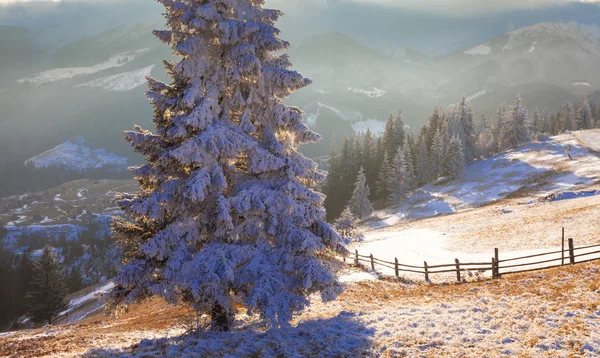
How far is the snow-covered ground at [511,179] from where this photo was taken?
175 ft

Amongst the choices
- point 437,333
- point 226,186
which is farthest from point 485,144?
point 226,186

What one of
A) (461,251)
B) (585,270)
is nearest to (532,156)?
(461,251)

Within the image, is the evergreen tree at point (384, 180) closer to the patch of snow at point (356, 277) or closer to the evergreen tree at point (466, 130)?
the evergreen tree at point (466, 130)

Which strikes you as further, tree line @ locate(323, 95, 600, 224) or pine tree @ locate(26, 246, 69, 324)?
tree line @ locate(323, 95, 600, 224)

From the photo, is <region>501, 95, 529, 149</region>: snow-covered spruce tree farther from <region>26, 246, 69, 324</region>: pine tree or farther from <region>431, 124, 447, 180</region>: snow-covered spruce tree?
<region>26, 246, 69, 324</region>: pine tree

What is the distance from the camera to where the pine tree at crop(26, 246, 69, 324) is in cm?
3875

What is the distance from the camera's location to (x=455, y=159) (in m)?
70.3

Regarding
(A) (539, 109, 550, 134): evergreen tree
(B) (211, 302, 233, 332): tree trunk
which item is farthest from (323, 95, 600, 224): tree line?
(B) (211, 302, 233, 332): tree trunk

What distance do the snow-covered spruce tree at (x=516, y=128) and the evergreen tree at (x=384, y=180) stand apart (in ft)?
104

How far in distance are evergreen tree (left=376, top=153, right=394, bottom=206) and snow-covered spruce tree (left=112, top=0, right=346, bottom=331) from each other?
63.0 metres

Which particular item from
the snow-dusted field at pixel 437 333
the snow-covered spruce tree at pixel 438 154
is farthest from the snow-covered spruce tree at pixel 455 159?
the snow-dusted field at pixel 437 333

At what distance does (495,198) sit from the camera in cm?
5550

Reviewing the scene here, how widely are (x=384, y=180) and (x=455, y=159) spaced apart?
49.8 ft

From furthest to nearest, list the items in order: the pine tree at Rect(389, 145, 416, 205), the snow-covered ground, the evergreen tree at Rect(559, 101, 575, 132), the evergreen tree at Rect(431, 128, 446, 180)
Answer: the evergreen tree at Rect(559, 101, 575, 132)
the evergreen tree at Rect(431, 128, 446, 180)
the pine tree at Rect(389, 145, 416, 205)
the snow-covered ground
